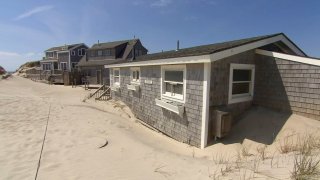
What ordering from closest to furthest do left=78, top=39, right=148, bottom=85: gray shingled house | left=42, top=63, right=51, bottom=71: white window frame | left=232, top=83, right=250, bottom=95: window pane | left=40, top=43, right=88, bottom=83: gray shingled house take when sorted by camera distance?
left=232, top=83, right=250, bottom=95: window pane
left=78, top=39, right=148, bottom=85: gray shingled house
left=40, top=43, right=88, bottom=83: gray shingled house
left=42, top=63, right=51, bottom=71: white window frame

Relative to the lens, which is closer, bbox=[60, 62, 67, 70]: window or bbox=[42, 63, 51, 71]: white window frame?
bbox=[60, 62, 67, 70]: window

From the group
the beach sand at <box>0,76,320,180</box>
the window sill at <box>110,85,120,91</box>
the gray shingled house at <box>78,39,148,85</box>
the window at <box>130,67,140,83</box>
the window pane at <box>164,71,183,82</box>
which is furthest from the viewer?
the gray shingled house at <box>78,39,148,85</box>

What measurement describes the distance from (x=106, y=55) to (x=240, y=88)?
31683 mm

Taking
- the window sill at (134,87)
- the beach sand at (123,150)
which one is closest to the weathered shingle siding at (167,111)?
the window sill at (134,87)

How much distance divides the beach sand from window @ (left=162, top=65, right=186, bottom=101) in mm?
1864

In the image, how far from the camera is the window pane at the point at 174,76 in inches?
334

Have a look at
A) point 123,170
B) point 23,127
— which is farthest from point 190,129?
point 23,127

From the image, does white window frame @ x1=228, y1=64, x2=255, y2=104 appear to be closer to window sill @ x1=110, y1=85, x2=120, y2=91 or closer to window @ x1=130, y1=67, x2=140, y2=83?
window @ x1=130, y1=67, x2=140, y2=83

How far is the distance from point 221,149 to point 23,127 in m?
7.08

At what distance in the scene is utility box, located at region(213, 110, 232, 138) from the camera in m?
6.89

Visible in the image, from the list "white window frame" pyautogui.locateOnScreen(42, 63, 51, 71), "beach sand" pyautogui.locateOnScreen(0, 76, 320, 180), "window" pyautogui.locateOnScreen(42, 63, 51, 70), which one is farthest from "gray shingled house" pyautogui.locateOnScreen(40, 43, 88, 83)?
"beach sand" pyautogui.locateOnScreen(0, 76, 320, 180)

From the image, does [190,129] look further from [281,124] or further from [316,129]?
[316,129]

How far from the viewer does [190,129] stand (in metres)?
7.81

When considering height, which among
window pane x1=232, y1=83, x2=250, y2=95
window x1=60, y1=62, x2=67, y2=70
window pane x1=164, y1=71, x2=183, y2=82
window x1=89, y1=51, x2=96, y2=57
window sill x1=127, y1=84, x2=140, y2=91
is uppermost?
window x1=89, y1=51, x2=96, y2=57
